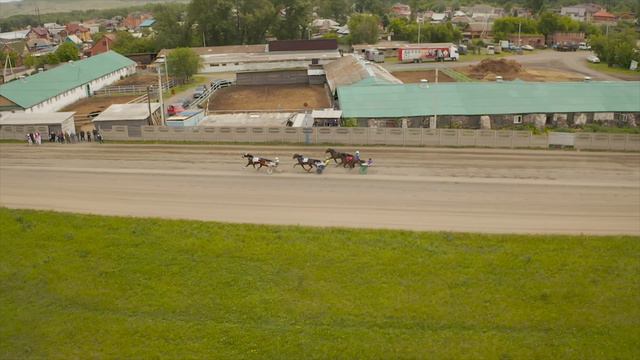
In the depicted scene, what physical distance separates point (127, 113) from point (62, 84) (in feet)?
57.1

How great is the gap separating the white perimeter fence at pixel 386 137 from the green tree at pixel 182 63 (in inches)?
1126

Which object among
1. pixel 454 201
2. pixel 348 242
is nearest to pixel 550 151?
pixel 454 201

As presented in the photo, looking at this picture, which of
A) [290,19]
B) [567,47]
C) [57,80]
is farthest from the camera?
[290,19]

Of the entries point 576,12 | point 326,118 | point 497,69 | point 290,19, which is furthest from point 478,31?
point 326,118

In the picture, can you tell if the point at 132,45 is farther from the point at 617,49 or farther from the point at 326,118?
the point at 617,49

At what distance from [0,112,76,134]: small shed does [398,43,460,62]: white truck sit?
47.1 meters

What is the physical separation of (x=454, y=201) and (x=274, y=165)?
8850 millimetres

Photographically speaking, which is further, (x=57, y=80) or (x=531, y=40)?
(x=531, y=40)

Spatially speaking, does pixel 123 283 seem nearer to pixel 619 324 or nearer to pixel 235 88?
pixel 619 324

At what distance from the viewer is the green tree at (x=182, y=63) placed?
61.8 metres

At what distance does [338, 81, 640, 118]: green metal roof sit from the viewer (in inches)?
1415

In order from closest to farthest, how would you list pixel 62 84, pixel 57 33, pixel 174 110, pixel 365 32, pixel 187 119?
1. pixel 187 119
2. pixel 174 110
3. pixel 62 84
4. pixel 365 32
5. pixel 57 33

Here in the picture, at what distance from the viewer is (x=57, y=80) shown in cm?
5178

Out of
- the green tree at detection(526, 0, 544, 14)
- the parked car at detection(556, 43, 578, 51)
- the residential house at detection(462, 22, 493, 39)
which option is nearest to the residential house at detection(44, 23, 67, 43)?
the residential house at detection(462, 22, 493, 39)
